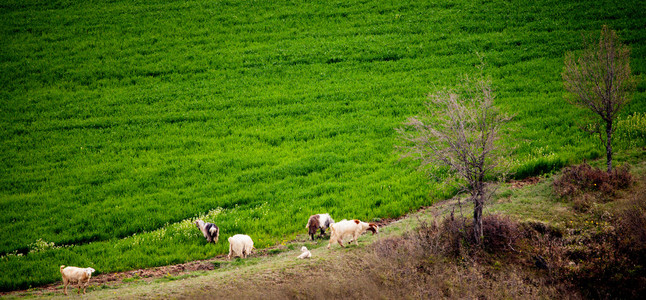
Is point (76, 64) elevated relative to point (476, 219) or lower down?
elevated

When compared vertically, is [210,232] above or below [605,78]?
below

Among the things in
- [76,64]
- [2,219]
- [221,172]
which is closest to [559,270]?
[221,172]

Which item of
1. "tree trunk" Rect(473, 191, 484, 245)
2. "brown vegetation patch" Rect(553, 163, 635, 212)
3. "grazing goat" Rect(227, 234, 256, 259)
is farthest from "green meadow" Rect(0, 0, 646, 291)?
"tree trunk" Rect(473, 191, 484, 245)

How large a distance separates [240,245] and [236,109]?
1689cm

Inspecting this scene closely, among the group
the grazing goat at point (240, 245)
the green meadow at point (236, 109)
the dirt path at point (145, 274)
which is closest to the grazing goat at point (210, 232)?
the green meadow at point (236, 109)

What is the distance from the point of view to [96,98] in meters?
30.6

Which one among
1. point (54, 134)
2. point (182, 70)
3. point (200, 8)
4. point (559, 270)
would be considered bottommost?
point (559, 270)

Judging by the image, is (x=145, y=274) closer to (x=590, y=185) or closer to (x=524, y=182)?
(x=524, y=182)

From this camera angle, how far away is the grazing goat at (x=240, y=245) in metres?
13.4

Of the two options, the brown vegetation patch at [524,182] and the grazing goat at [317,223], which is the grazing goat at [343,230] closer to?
the grazing goat at [317,223]

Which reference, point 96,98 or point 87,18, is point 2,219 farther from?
point 87,18

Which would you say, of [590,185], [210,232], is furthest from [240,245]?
[590,185]

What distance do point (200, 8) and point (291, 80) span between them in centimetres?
1965

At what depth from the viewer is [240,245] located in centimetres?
Answer: 1344
